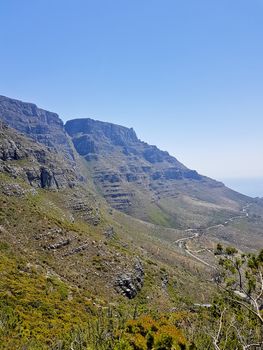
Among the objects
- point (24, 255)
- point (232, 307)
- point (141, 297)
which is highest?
point (232, 307)

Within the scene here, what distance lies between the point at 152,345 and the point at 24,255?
2178 inches

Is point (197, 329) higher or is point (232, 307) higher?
point (232, 307)

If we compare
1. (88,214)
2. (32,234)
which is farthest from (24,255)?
(88,214)

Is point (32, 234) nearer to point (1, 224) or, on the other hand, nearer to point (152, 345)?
point (1, 224)

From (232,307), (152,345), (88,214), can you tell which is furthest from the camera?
(88,214)

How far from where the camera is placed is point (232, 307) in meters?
58.7

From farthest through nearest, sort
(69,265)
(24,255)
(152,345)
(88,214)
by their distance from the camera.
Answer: (88,214) < (69,265) < (24,255) < (152,345)

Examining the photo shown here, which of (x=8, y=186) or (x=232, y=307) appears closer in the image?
(x=232, y=307)

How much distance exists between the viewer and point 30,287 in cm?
7988

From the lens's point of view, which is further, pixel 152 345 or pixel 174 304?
pixel 174 304

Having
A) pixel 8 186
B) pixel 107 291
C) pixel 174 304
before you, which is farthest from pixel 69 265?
pixel 8 186

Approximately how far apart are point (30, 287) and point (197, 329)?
125ft

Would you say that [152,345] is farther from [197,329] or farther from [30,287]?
[30,287]

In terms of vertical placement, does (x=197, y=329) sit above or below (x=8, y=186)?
below
